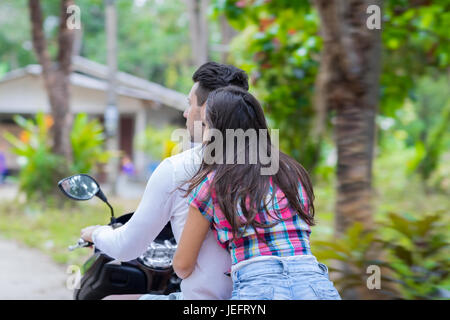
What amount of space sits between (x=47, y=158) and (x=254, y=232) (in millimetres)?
9150

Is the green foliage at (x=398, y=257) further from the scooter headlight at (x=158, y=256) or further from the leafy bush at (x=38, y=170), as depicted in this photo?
the leafy bush at (x=38, y=170)

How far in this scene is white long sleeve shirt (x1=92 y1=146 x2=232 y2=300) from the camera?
1920 mm

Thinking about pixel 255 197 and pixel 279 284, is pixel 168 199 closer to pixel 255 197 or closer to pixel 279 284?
pixel 255 197

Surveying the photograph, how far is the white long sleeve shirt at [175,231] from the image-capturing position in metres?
1.92

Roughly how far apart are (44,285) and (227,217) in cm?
471

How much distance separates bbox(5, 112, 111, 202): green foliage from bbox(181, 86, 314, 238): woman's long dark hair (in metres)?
8.82

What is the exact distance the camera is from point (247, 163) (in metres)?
1.85

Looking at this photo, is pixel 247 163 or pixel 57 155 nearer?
pixel 247 163

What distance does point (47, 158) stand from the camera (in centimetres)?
1028

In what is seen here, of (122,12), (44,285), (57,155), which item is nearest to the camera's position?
(44,285)

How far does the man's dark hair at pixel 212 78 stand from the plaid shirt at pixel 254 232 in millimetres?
424

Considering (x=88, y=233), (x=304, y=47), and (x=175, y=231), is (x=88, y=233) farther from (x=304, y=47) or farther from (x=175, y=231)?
(x=304, y=47)

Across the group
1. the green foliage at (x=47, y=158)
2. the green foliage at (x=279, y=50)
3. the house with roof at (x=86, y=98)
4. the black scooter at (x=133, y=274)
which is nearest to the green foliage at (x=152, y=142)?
the house with roof at (x=86, y=98)
